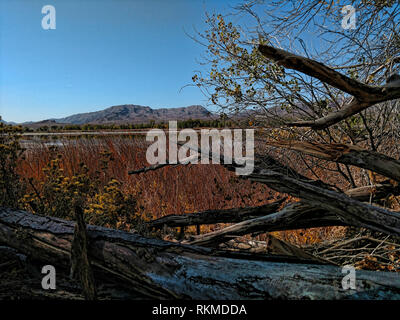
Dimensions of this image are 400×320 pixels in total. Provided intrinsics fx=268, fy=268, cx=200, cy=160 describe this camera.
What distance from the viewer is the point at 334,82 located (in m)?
1.62

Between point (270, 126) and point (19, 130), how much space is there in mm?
3366

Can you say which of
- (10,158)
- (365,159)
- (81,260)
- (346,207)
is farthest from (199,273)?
(10,158)

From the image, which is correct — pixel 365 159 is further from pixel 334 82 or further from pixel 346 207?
pixel 334 82

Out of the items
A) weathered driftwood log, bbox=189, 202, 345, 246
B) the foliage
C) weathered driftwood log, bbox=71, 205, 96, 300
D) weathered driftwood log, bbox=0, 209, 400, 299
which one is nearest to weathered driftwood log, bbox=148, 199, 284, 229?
weathered driftwood log, bbox=189, 202, 345, 246

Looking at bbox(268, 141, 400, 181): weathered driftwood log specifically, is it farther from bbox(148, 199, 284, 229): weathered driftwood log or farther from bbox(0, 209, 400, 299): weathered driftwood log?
bbox(148, 199, 284, 229): weathered driftwood log

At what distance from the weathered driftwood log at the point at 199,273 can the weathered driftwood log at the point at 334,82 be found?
945 mm

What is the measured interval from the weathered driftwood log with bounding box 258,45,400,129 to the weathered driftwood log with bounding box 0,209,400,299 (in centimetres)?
95

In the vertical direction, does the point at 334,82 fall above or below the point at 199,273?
above

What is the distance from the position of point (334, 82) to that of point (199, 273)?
1441 mm

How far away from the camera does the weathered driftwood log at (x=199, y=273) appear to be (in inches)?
59.9

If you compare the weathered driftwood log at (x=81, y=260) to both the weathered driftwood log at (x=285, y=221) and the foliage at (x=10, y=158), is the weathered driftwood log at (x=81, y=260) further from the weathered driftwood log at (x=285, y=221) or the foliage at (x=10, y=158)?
the foliage at (x=10, y=158)

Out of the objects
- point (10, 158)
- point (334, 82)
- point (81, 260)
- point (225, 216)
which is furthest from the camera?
point (10, 158)

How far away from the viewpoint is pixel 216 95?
401 cm

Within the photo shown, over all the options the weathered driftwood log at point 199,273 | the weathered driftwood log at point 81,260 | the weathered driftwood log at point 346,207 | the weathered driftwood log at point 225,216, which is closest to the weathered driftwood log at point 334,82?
the weathered driftwood log at point 346,207
